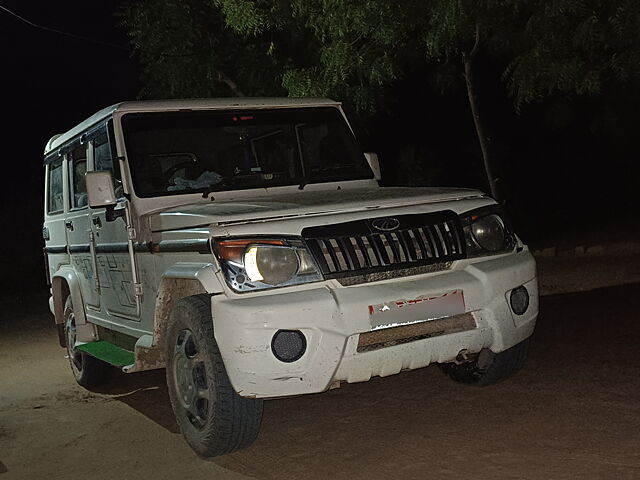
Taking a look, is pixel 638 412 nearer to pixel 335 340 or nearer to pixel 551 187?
pixel 335 340

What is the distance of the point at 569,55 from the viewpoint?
12.8m

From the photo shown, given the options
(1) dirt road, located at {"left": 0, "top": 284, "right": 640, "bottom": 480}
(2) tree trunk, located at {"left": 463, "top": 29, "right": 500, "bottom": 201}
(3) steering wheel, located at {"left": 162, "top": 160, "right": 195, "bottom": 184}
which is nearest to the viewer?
(1) dirt road, located at {"left": 0, "top": 284, "right": 640, "bottom": 480}

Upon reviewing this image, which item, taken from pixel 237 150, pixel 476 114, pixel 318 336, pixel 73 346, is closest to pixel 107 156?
pixel 237 150

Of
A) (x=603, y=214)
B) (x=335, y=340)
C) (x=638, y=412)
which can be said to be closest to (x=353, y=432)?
(x=335, y=340)

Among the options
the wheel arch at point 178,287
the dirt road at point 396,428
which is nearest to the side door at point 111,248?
the wheel arch at point 178,287

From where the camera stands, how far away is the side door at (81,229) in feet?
24.3

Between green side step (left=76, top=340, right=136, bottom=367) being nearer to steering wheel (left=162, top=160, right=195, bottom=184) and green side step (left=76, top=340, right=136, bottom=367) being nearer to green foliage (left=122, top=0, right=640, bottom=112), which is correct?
steering wheel (left=162, top=160, right=195, bottom=184)

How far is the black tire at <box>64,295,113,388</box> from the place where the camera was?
26.0 feet

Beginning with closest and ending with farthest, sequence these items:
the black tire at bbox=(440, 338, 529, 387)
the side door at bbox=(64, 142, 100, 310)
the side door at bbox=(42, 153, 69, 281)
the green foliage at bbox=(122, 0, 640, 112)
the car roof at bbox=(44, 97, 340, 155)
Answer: the black tire at bbox=(440, 338, 529, 387) → the car roof at bbox=(44, 97, 340, 155) → the side door at bbox=(64, 142, 100, 310) → the side door at bbox=(42, 153, 69, 281) → the green foliage at bbox=(122, 0, 640, 112)

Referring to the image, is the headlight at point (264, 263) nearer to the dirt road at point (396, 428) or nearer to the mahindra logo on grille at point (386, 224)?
the mahindra logo on grille at point (386, 224)

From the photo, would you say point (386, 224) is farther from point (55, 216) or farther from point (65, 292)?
point (55, 216)

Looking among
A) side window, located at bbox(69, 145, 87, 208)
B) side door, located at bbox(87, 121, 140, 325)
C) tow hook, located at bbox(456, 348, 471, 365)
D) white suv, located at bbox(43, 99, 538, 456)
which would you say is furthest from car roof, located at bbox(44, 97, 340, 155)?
tow hook, located at bbox(456, 348, 471, 365)

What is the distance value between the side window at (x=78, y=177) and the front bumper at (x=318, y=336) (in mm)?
3004

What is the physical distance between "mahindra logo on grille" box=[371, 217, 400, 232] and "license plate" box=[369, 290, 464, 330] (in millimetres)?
425
